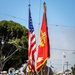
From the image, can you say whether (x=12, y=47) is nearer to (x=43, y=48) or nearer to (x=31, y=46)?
(x=31, y=46)

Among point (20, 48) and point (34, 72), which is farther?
point (20, 48)

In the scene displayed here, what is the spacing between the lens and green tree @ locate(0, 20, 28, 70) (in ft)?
115

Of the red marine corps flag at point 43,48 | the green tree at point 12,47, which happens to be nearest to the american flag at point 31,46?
the red marine corps flag at point 43,48

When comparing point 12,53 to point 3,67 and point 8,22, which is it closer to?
point 3,67

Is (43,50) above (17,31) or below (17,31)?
below

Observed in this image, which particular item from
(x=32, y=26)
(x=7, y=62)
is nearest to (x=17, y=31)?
(x=7, y=62)

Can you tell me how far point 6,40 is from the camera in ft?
119

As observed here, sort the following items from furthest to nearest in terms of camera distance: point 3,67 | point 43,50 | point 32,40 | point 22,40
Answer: point 22,40 → point 3,67 → point 32,40 → point 43,50

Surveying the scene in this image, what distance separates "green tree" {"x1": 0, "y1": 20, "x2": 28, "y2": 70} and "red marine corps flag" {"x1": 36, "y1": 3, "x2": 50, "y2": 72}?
2059 cm

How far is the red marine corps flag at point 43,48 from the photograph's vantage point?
1289 centimetres

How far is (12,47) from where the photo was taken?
35.5 m

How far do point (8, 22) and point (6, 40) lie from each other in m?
3.60

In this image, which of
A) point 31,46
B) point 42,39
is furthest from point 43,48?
point 31,46

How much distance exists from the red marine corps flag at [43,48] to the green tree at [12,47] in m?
20.6
